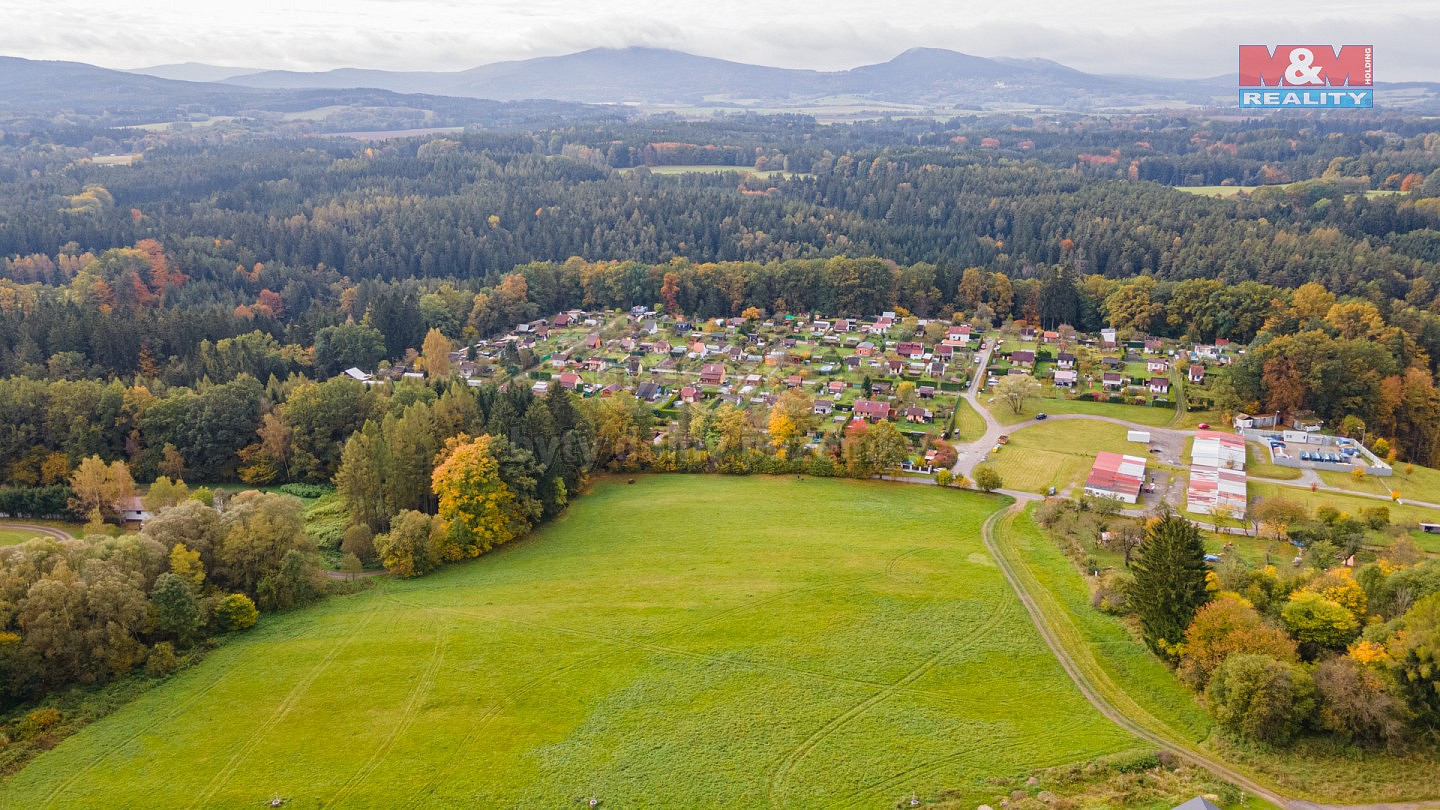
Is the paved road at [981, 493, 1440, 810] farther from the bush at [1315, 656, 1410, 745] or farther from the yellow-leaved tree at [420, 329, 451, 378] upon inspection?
the yellow-leaved tree at [420, 329, 451, 378]

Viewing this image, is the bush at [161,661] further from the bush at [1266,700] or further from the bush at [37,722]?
the bush at [1266,700]

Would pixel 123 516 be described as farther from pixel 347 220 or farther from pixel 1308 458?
pixel 347 220

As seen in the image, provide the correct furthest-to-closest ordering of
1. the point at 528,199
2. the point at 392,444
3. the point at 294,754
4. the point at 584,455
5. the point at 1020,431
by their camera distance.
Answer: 1. the point at 528,199
2. the point at 1020,431
3. the point at 584,455
4. the point at 392,444
5. the point at 294,754

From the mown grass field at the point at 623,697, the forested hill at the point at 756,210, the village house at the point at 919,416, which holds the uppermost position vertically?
the forested hill at the point at 756,210

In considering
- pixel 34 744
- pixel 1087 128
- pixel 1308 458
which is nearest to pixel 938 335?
pixel 1308 458

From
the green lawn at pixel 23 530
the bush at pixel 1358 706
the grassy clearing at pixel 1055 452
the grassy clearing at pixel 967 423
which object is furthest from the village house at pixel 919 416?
the green lawn at pixel 23 530

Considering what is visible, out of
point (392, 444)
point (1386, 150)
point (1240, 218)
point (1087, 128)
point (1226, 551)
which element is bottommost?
point (1226, 551)

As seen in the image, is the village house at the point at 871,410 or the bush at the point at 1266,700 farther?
the village house at the point at 871,410

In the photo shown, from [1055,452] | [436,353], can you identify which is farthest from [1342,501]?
[436,353]
